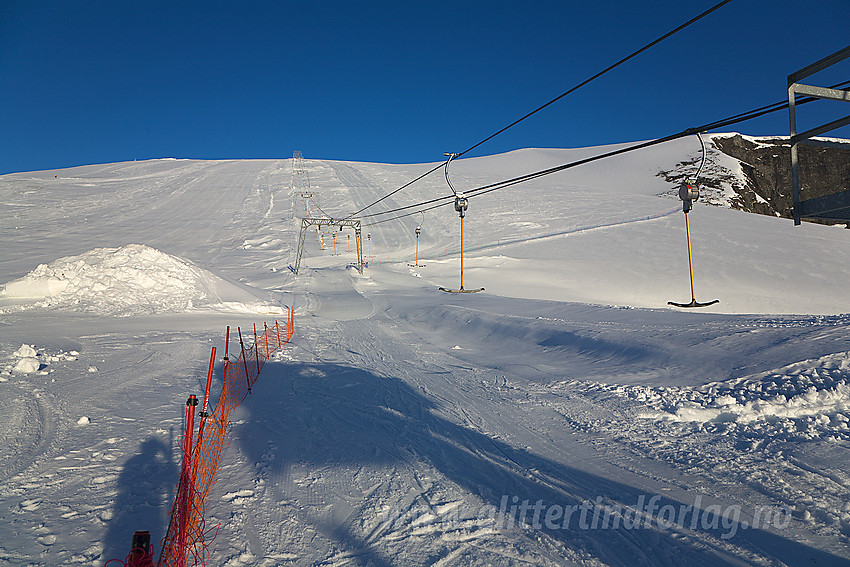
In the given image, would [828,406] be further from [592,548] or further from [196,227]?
[196,227]

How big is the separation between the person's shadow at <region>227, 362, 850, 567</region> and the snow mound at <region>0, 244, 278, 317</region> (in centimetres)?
1209

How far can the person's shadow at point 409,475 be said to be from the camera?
4141mm

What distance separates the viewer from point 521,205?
58.3m

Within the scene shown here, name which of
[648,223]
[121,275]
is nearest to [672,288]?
[648,223]

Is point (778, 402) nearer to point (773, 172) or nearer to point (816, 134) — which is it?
point (816, 134)

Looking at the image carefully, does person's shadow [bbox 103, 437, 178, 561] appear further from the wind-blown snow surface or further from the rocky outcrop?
the rocky outcrop

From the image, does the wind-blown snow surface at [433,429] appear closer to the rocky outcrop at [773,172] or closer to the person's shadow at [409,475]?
the person's shadow at [409,475]

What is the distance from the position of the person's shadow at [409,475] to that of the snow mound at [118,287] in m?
12.1

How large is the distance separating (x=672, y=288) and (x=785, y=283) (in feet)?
23.3

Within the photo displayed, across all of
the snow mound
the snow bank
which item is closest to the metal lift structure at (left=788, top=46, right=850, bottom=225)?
the snow bank

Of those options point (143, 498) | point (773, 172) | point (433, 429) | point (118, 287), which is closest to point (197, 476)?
point (143, 498)

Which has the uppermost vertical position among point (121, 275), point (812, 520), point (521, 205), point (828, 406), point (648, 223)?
point (521, 205)

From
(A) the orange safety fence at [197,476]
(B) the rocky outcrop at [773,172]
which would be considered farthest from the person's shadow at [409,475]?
(B) the rocky outcrop at [773,172]

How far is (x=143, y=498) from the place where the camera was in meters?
5.08
